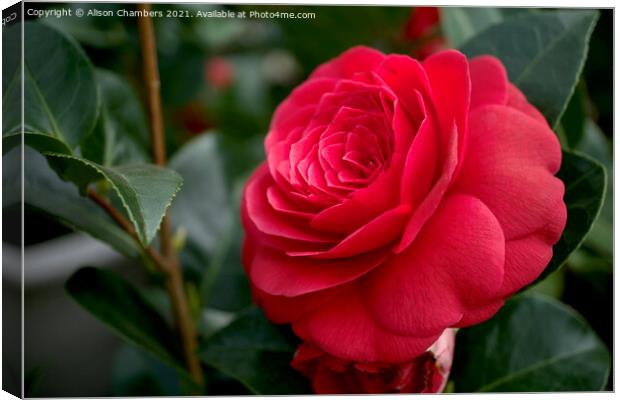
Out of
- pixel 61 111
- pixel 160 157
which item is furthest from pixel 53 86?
pixel 160 157

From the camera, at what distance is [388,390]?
0.65m

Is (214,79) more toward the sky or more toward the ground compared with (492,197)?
more toward the ground

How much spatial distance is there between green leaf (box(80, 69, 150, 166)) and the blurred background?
6 centimetres

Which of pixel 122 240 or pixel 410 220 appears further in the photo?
pixel 122 240

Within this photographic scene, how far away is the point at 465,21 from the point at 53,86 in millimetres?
405

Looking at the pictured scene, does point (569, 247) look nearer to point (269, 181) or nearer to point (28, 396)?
point (269, 181)

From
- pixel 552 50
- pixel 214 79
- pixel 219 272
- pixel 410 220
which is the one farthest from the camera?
pixel 214 79

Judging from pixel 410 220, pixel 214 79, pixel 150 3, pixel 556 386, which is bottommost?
pixel 556 386

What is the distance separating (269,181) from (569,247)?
25cm

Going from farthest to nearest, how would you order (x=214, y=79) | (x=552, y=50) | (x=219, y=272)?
1. (x=214, y=79)
2. (x=219, y=272)
3. (x=552, y=50)

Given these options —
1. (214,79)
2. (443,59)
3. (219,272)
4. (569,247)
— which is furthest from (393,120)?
(214,79)

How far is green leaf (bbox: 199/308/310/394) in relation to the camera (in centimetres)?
71

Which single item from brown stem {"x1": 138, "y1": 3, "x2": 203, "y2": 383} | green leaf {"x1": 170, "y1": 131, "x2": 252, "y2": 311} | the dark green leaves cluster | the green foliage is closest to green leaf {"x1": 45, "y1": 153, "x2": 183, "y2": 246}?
the dark green leaves cluster

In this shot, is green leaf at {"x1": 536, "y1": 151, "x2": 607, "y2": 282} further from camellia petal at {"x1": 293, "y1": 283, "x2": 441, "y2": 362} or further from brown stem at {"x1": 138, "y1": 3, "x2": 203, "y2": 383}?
brown stem at {"x1": 138, "y1": 3, "x2": 203, "y2": 383}
